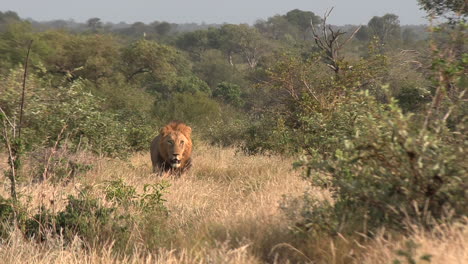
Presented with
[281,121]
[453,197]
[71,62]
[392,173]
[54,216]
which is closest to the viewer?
[453,197]

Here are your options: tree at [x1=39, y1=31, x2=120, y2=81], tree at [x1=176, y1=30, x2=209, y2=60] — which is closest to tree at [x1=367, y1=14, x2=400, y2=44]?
tree at [x1=176, y1=30, x2=209, y2=60]

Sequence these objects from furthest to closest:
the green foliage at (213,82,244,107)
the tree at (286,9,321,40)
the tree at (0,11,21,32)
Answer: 1. the tree at (0,11,21,32)
2. the tree at (286,9,321,40)
3. the green foliage at (213,82,244,107)

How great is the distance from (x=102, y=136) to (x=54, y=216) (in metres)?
4.75

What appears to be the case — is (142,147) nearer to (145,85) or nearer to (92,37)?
(92,37)

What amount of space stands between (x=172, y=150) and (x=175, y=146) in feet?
0.27

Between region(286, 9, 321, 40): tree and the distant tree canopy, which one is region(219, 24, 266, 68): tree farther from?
the distant tree canopy

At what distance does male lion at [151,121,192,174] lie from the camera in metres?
8.67

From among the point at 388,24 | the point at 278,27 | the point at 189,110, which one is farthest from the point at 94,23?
the point at 189,110

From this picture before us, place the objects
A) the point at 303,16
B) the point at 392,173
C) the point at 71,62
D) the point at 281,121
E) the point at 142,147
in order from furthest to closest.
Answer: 1. the point at 303,16
2. the point at 71,62
3. the point at 142,147
4. the point at 281,121
5. the point at 392,173

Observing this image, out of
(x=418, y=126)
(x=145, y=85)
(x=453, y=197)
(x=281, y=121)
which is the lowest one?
(x=145, y=85)

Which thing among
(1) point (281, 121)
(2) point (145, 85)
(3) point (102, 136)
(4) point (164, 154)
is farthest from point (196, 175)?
(2) point (145, 85)

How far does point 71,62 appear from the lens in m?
27.3

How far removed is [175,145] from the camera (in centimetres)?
870

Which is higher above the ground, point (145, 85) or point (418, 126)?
point (418, 126)
